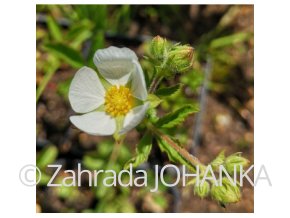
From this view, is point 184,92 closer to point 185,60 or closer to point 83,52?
point 83,52

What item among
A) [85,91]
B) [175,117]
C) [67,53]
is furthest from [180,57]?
[67,53]

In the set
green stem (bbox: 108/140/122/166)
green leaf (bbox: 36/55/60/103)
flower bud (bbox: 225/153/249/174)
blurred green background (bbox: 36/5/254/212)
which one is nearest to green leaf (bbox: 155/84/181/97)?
flower bud (bbox: 225/153/249/174)

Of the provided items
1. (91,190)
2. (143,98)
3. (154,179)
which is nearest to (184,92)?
(154,179)

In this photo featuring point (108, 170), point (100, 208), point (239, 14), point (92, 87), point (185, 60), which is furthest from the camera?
point (239, 14)

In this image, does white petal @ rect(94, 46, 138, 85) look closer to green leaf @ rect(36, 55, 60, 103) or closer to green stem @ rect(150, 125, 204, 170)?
green stem @ rect(150, 125, 204, 170)

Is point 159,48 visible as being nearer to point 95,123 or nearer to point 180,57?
point 180,57

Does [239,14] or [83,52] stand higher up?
Answer: [239,14]
